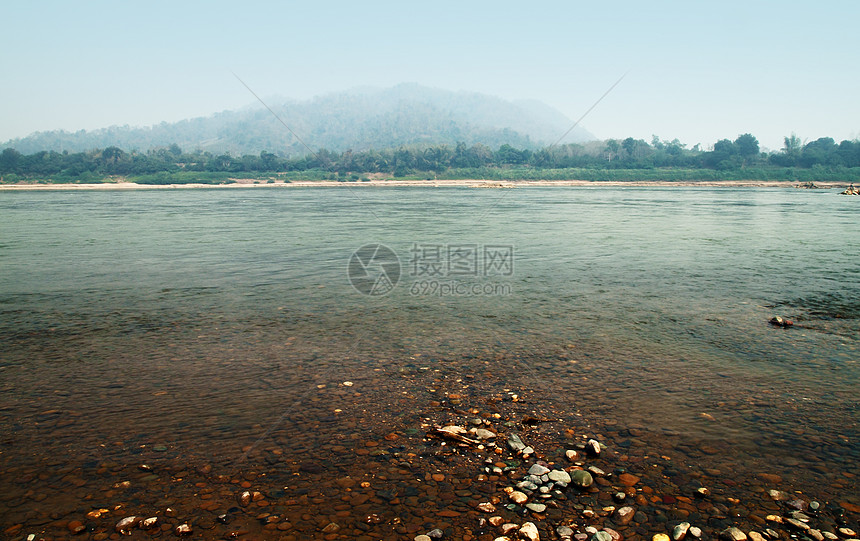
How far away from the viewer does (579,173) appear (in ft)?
522

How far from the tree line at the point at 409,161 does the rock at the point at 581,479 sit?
149m

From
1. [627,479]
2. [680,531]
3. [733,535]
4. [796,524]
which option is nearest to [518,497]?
[627,479]

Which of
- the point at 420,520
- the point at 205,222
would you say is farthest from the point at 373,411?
the point at 205,222

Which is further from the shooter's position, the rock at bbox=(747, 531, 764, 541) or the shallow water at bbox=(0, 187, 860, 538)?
the shallow water at bbox=(0, 187, 860, 538)

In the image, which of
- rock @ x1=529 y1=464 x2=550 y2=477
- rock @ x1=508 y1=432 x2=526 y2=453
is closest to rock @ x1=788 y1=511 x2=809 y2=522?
rock @ x1=529 y1=464 x2=550 y2=477

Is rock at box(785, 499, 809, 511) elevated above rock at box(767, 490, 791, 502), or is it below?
above

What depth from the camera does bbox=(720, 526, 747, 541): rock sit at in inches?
165

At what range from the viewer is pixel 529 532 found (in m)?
4.19

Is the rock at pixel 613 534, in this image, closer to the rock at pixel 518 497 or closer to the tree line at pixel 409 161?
the rock at pixel 518 497

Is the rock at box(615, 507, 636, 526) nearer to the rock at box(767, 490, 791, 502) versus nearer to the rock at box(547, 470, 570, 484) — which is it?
the rock at box(547, 470, 570, 484)

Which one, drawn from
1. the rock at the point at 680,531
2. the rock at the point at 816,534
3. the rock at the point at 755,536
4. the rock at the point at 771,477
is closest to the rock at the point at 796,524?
the rock at the point at 816,534

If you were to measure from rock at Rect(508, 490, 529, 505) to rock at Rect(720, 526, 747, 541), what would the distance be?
1563 millimetres

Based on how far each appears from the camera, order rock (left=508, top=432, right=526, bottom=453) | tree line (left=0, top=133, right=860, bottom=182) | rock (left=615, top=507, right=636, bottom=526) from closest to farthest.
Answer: rock (left=615, top=507, right=636, bottom=526)
rock (left=508, top=432, right=526, bottom=453)
tree line (left=0, top=133, right=860, bottom=182)

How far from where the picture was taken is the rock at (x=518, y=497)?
182 inches
